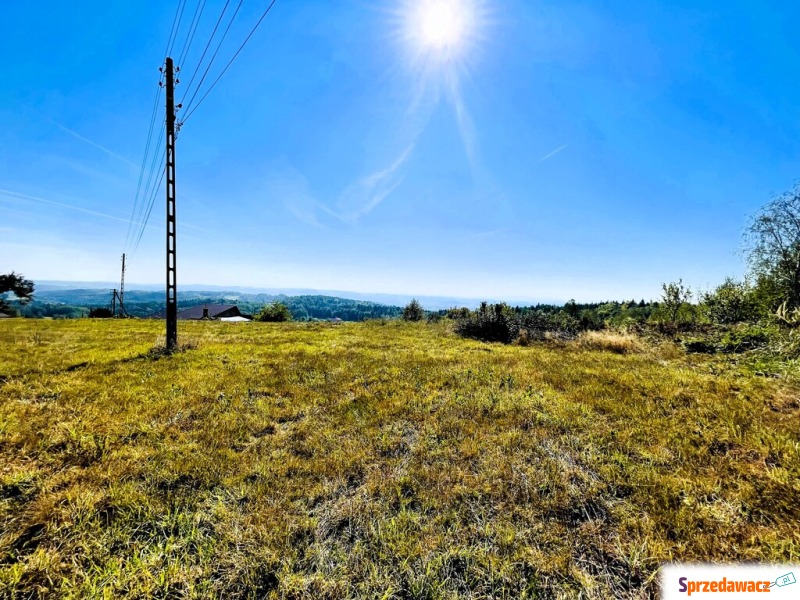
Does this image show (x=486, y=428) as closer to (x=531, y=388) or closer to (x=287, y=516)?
(x=531, y=388)

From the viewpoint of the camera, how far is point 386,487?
3.80m

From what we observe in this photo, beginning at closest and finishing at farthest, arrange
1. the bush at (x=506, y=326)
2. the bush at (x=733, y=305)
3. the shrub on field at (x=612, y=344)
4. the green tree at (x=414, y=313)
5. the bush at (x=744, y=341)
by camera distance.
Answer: the bush at (x=744, y=341) < the shrub on field at (x=612, y=344) < the bush at (x=506, y=326) < the bush at (x=733, y=305) < the green tree at (x=414, y=313)

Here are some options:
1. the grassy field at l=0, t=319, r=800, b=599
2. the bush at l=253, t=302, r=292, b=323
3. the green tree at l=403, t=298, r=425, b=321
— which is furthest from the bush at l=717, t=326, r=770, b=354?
the bush at l=253, t=302, r=292, b=323

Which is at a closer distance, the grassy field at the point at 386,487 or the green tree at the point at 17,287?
the grassy field at the point at 386,487

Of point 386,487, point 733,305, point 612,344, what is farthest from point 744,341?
point 733,305

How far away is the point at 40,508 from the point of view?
319 centimetres

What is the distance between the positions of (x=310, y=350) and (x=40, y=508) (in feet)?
31.2

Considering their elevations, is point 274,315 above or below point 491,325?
below

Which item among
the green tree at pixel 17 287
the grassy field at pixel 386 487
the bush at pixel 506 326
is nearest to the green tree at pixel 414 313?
the bush at pixel 506 326

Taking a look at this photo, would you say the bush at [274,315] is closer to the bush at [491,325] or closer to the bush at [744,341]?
the bush at [491,325]

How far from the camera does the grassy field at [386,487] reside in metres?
2.64

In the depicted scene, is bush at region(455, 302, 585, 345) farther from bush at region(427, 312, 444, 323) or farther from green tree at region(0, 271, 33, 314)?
green tree at region(0, 271, 33, 314)

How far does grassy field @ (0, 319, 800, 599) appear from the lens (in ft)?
8.66

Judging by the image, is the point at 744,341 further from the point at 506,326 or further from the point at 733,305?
the point at 733,305
